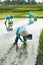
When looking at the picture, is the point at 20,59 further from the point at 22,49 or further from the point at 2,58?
the point at 22,49

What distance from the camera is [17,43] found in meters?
11.6

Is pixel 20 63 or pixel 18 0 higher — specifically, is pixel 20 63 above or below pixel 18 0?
above

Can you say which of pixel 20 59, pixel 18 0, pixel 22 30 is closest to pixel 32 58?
pixel 20 59

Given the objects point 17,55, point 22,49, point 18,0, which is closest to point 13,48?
point 22,49

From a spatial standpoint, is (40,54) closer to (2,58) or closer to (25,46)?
(2,58)

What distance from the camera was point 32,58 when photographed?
8.55m

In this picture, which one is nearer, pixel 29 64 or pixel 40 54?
pixel 29 64

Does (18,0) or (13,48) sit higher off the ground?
(13,48)

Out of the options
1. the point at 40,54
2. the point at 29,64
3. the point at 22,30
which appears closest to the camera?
the point at 29,64

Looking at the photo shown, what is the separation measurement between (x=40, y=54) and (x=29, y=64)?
1.42m

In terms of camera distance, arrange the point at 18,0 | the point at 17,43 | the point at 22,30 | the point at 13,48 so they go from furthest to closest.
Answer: the point at 18,0
the point at 17,43
the point at 13,48
the point at 22,30

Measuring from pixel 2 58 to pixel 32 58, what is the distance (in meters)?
0.97

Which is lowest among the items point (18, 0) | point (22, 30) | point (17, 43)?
point (18, 0)

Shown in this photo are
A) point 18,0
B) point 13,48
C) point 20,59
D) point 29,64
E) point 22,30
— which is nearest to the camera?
point 29,64
